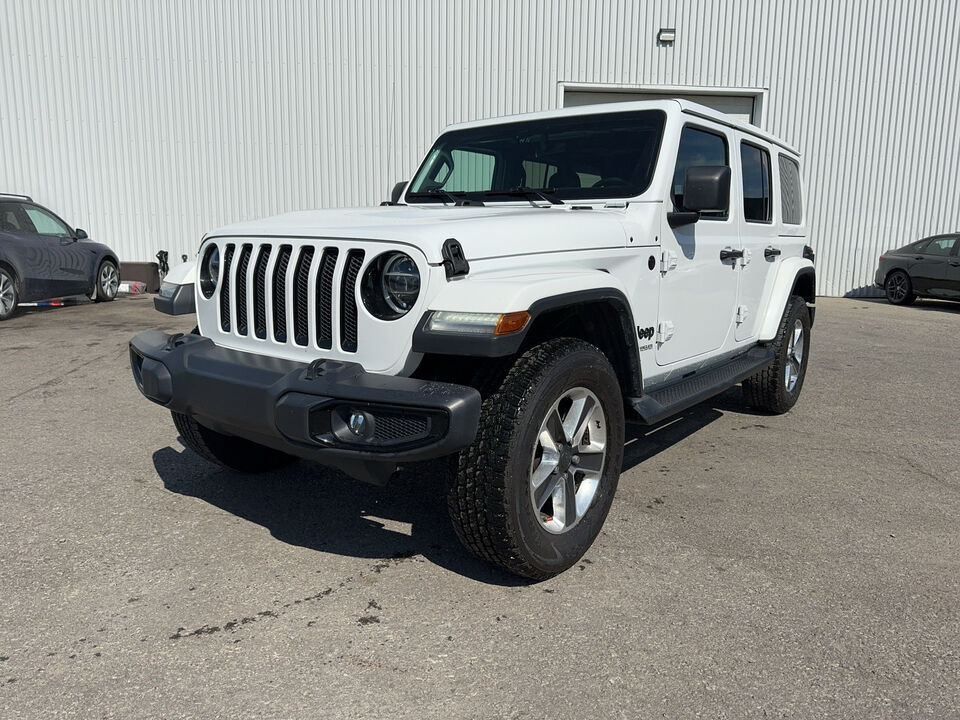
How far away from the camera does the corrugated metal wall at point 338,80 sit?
13305 millimetres

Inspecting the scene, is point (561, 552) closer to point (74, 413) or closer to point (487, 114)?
point (74, 413)

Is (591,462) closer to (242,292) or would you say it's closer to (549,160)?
(242,292)

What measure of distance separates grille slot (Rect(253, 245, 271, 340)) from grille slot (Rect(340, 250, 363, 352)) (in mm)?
436

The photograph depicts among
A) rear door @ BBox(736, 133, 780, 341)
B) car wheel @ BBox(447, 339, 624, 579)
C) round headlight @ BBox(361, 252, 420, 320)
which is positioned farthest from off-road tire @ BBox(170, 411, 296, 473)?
rear door @ BBox(736, 133, 780, 341)

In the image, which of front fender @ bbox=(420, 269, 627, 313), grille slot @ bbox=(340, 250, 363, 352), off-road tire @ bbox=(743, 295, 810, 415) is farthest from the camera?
off-road tire @ bbox=(743, 295, 810, 415)

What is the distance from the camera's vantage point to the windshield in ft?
11.8

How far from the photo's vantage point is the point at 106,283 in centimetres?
1170

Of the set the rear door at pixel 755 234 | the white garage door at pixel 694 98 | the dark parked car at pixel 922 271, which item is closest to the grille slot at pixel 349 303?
the rear door at pixel 755 234

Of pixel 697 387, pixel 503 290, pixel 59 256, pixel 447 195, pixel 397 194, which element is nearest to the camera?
pixel 503 290

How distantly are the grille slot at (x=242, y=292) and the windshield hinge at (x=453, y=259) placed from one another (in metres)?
0.94

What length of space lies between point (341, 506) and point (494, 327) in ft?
5.17

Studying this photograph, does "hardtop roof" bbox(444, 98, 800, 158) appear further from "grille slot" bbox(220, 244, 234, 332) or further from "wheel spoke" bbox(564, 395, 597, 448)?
"grille slot" bbox(220, 244, 234, 332)

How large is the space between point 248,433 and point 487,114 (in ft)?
40.0

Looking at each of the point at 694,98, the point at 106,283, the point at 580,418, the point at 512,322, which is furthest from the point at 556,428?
the point at 694,98
